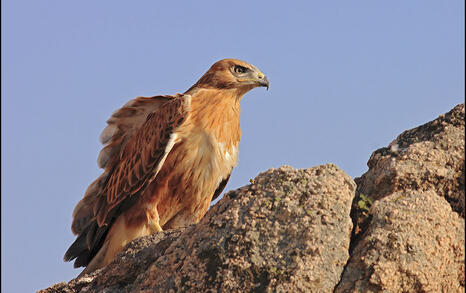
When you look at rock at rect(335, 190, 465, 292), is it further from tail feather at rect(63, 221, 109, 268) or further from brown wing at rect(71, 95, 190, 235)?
tail feather at rect(63, 221, 109, 268)

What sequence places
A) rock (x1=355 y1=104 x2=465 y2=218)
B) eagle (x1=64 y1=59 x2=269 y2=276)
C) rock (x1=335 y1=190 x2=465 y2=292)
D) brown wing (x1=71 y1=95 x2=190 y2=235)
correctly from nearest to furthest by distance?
1. rock (x1=335 y1=190 x2=465 y2=292)
2. rock (x1=355 y1=104 x2=465 y2=218)
3. eagle (x1=64 y1=59 x2=269 y2=276)
4. brown wing (x1=71 y1=95 x2=190 y2=235)

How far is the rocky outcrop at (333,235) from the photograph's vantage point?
4.21 metres

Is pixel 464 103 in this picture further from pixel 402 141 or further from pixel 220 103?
pixel 220 103

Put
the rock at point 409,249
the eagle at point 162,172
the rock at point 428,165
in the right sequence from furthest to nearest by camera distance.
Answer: the eagle at point 162,172, the rock at point 428,165, the rock at point 409,249

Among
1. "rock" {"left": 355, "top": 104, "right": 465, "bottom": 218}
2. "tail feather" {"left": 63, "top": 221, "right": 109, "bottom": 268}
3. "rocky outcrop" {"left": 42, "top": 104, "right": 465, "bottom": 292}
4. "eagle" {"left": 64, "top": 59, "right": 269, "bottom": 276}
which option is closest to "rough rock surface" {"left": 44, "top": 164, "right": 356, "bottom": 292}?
"rocky outcrop" {"left": 42, "top": 104, "right": 465, "bottom": 292}

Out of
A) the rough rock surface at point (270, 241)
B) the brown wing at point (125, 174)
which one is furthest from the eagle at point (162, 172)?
the rough rock surface at point (270, 241)

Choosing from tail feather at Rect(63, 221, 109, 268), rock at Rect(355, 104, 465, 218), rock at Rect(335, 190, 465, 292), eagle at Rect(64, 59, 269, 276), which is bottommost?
rock at Rect(335, 190, 465, 292)

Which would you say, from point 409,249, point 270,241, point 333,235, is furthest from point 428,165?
point 270,241

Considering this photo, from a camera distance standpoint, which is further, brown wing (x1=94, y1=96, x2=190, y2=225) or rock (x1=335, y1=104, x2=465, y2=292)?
brown wing (x1=94, y1=96, x2=190, y2=225)

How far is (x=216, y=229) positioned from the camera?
4.52 metres

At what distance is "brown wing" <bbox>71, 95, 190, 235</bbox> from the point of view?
7.81 metres

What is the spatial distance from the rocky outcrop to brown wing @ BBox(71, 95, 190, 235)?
2.87 meters

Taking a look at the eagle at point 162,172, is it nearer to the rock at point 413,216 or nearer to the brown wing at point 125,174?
the brown wing at point 125,174

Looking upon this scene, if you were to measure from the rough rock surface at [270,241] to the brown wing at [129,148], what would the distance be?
3.04 metres
